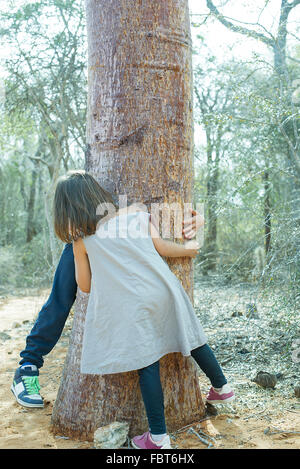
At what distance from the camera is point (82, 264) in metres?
2.22

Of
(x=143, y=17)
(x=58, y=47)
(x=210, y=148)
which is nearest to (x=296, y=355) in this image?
(x=143, y=17)

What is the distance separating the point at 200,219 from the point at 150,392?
→ 2.96ft

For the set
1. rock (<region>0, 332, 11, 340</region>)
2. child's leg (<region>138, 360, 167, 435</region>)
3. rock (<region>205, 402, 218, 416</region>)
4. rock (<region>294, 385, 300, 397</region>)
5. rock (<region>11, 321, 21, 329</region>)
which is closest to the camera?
child's leg (<region>138, 360, 167, 435</region>)

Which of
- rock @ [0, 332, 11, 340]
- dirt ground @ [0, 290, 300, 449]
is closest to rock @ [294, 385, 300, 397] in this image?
dirt ground @ [0, 290, 300, 449]

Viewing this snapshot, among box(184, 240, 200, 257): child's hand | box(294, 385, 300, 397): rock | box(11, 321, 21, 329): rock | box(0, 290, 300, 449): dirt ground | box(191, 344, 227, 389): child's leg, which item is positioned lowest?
box(11, 321, 21, 329): rock

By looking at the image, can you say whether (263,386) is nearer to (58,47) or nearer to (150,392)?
(150,392)

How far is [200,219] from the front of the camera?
246 cm

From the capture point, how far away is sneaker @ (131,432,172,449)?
203 cm

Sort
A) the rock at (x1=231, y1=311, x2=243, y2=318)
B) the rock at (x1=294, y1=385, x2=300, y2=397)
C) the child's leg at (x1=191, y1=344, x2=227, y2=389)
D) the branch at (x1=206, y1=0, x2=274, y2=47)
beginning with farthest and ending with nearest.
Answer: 1. the rock at (x1=231, y1=311, x2=243, y2=318)
2. the branch at (x1=206, y1=0, x2=274, y2=47)
3. the rock at (x1=294, y1=385, x2=300, y2=397)
4. the child's leg at (x1=191, y1=344, x2=227, y2=389)

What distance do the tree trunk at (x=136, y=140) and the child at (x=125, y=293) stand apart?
186 mm

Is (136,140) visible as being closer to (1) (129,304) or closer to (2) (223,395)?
(1) (129,304)

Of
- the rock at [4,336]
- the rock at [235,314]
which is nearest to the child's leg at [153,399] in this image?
the rock at [235,314]

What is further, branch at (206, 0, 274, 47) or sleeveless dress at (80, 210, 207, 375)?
branch at (206, 0, 274, 47)

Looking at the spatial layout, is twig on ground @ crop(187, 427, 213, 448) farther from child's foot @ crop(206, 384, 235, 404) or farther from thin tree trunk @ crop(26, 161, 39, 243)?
thin tree trunk @ crop(26, 161, 39, 243)
